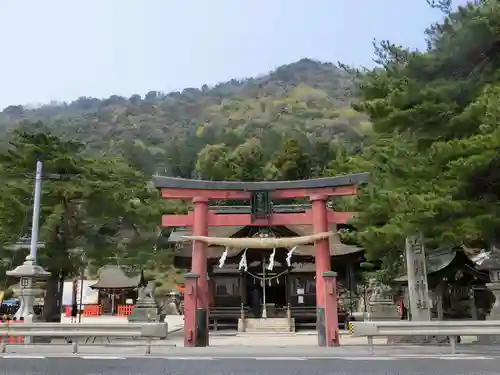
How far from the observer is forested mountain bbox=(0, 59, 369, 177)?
305 feet

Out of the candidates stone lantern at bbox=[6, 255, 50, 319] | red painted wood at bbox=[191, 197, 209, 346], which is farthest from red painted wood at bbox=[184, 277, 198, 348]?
stone lantern at bbox=[6, 255, 50, 319]

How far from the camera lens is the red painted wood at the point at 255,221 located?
48.0 feet

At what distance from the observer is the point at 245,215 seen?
48.9 ft

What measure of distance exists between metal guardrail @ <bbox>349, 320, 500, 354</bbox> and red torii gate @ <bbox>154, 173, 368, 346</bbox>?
2.38 metres

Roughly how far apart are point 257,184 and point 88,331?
20.7 feet

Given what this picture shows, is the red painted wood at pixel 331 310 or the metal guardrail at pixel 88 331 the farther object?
the red painted wood at pixel 331 310

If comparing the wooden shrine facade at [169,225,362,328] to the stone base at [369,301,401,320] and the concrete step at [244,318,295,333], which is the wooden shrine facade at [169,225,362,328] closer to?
the concrete step at [244,318,295,333]

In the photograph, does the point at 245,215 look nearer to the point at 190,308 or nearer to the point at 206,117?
the point at 190,308

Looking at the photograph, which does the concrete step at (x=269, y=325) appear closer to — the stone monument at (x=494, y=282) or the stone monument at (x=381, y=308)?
the stone monument at (x=381, y=308)

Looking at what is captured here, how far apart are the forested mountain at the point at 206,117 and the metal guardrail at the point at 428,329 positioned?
59839mm

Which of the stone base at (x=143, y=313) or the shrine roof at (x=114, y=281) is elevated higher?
the shrine roof at (x=114, y=281)

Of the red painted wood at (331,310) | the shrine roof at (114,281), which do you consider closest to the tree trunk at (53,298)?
the red painted wood at (331,310)

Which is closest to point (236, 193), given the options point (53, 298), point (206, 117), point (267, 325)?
point (53, 298)

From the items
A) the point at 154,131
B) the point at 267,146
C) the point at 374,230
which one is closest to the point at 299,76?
the point at 154,131
